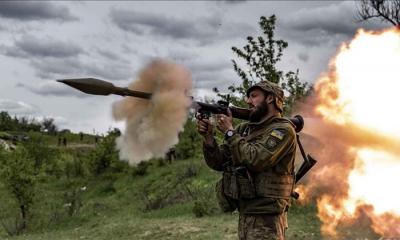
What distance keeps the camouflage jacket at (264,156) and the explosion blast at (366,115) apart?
1.79 meters

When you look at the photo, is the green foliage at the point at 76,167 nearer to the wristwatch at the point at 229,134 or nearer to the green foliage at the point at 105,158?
the green foliage at the point at 105,158

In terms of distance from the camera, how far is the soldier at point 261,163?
453 cm

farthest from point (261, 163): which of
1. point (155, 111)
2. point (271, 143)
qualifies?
point (155, 111)

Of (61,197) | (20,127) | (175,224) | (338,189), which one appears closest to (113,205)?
(61,197)

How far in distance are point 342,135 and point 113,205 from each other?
54.9 ft

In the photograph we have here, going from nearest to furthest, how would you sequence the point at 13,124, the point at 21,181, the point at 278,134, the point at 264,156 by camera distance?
1. the point at 264,156
2. the point at 278,134
3. the point at 21,181
4. the point at 13,124

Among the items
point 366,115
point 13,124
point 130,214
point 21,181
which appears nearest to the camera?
point 366,115

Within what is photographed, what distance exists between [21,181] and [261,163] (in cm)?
1562

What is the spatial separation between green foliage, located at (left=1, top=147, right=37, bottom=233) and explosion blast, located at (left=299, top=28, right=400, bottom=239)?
11858 mm

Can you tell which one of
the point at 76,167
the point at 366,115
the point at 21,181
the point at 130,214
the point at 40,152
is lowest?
the point at 130,214

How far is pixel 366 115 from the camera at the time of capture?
23.6 feet

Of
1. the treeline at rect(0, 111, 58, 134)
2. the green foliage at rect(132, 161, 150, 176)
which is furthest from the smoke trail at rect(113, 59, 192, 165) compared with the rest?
the treeline at rect(0, 111, 58, 134)

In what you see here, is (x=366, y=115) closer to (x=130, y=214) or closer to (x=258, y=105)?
(x=258, y=105)

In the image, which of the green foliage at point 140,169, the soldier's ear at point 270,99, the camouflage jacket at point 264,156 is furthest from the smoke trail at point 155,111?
the green foliage at point 140,169
